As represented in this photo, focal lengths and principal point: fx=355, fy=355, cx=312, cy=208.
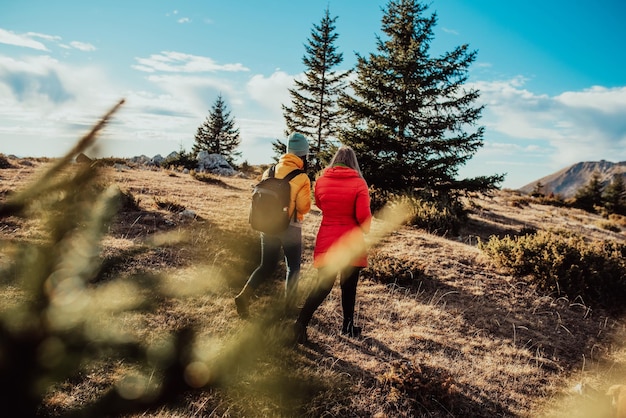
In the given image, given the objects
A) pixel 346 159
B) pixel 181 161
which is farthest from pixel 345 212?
pixel 181 161

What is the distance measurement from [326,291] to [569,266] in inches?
215

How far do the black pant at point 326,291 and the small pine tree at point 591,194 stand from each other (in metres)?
31.1

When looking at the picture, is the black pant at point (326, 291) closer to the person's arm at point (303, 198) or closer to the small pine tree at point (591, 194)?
the person's arm at point (303, 198)

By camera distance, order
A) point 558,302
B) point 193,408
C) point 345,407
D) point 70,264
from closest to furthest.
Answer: point 70,264
point 193,408
point 345,407
point 558,302

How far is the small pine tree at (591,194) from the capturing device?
29.3 meters

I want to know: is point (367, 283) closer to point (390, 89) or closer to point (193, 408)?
point (193, 408)

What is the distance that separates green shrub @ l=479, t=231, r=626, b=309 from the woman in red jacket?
178 inches

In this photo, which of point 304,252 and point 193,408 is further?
point 304,252

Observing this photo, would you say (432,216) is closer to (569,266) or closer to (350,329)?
(569,266)

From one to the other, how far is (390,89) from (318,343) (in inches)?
A: 402

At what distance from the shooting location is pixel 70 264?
1.16m

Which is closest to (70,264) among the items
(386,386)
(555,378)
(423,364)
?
(386,386)

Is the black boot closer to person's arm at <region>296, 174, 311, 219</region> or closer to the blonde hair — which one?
person's arm at <region>296, 174, 311, 219</region>

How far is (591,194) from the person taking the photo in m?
33.4
